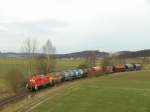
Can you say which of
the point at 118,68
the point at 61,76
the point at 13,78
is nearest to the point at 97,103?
the point at 13,78

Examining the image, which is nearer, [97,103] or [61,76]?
[97,103]

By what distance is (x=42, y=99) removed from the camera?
139 ft

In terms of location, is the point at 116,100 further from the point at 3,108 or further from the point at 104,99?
the point at 3,108

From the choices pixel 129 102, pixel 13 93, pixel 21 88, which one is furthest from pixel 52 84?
pixel 129 102

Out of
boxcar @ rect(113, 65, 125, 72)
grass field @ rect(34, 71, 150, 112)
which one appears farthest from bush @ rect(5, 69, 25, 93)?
boxcar @ rect(113, 65, 125, 72)

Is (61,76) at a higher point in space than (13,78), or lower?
lower

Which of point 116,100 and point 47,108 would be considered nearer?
point 47,108

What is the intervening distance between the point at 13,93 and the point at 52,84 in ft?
43.1

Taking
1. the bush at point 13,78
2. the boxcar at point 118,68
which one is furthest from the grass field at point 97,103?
the boxcar at point 118,68

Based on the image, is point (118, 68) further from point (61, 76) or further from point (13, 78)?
point (13, 78)

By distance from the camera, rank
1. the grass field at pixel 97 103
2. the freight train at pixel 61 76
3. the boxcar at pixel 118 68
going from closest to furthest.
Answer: the grass field at pixel 97 103 < the freight train at pixel 61 76 < the boxcar at pixel 118 68

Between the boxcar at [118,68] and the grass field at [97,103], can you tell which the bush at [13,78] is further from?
the boxcar at [118,68]

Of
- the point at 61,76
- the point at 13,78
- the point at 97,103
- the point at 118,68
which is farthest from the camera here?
the point at 118,68

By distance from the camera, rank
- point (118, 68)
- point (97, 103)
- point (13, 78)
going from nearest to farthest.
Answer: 1. point (97, 103)
2. point (13, 78)
3. point (118, 68)
